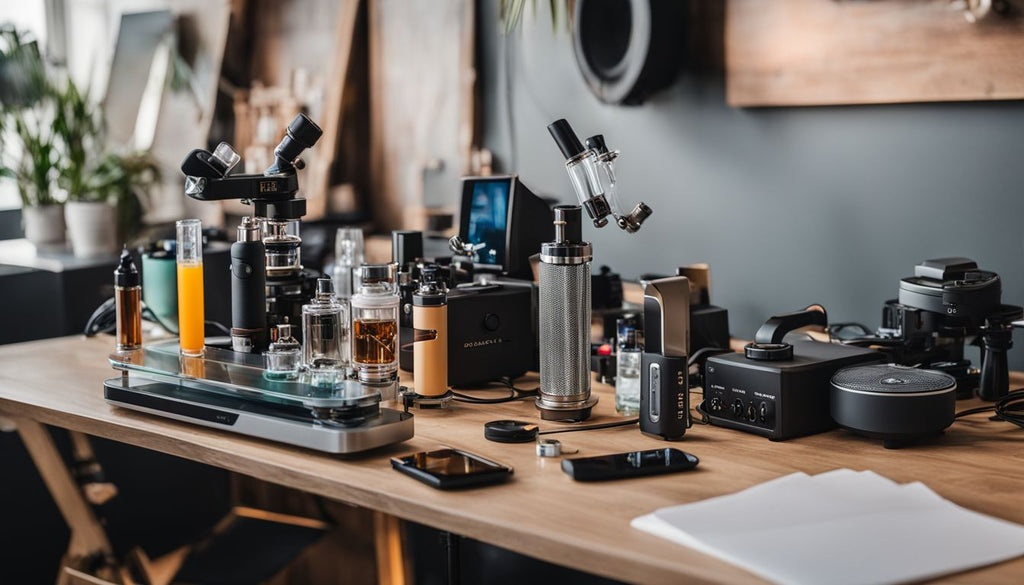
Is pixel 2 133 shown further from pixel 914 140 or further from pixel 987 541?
pixel 987 541

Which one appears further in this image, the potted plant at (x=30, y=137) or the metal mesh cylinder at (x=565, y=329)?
the potted plant at (x=30, y=137)

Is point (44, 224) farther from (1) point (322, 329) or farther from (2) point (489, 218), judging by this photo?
(1) point (322, 329)

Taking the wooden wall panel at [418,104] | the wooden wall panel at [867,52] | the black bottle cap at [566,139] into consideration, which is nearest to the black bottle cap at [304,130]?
the black bottle cap at [566,139]

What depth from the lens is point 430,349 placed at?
6.82 ft

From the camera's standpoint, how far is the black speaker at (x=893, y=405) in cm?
174

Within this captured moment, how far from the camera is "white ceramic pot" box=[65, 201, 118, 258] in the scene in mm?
4605

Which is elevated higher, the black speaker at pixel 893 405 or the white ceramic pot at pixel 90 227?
the white ceramic pot at pixel 90 227

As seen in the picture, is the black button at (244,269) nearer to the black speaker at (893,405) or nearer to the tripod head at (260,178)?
the tripod head at (260,178)

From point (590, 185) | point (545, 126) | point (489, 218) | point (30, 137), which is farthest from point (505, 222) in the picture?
point (30, 137)

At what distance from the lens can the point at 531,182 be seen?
430cm

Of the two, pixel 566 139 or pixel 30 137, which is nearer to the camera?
pixel 566 139

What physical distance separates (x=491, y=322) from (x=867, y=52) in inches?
67.3

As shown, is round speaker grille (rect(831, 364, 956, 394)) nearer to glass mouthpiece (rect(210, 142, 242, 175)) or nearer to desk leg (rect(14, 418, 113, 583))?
glass mouthpiece (rect(210, 142, 242, 175))

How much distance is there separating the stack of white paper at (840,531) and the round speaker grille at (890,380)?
24cm
